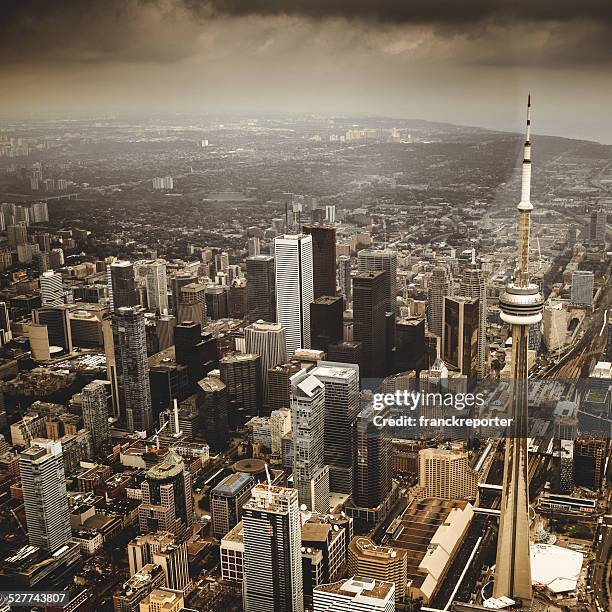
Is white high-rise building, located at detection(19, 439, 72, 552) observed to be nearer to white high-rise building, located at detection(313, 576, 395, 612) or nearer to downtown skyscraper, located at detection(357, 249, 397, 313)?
white high-rise building, located at detection(313, 576, 395, 612)

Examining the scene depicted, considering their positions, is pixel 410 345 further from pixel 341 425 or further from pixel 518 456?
pixel 518 456

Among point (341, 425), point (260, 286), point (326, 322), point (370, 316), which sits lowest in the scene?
point (341, 425)

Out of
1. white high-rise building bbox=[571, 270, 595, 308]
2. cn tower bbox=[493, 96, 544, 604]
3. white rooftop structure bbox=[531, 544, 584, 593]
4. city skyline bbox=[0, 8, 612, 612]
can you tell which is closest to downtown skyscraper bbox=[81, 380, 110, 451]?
city skyline bbox=[0, 8, 612, 612]

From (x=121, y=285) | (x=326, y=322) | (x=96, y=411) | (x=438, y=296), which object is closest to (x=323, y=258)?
(x=326, y=322)

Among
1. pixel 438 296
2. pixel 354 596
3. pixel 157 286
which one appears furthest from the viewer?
pixel 157 286

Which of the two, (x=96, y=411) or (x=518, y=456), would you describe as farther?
(x=96, y=411)

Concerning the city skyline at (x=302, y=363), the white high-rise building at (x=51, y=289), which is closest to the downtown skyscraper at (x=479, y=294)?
the city skyline at (x=302, y=363)

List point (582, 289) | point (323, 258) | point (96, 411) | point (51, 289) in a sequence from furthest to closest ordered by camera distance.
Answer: point (323, 258) → point (51, 289) → point (96, 411) → point (582, 289)
